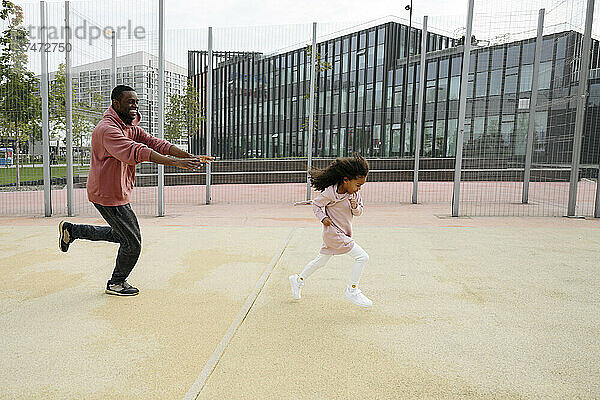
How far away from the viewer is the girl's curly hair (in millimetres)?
3695

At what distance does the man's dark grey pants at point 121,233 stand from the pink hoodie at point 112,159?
97mm

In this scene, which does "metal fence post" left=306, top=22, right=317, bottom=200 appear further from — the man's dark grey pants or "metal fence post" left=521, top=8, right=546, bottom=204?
the man's dark grey pants

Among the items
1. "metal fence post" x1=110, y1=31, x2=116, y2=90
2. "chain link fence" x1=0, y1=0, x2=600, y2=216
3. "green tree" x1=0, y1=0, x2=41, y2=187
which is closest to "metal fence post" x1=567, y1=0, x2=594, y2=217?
"chain link fence" x1=0, y1=0, x2=600, y2=216

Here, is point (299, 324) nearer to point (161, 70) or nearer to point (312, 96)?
point (161, 70)

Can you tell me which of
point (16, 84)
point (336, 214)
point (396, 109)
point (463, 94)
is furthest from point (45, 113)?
point (396, 109)

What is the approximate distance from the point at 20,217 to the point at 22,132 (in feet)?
6.19

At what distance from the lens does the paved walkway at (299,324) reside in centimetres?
255

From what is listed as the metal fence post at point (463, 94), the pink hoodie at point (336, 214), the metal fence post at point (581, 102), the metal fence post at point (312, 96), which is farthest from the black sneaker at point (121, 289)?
the metal fence post at point (581, 102)

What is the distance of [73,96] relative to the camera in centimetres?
955

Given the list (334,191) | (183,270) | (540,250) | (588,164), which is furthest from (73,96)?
(588,164)

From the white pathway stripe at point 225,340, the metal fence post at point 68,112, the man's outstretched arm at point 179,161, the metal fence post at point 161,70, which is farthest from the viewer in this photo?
the metal fence post at point 161,70

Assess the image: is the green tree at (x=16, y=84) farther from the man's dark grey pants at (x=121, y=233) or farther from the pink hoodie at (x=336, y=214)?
the pink hoodie at (x=336, y=214)

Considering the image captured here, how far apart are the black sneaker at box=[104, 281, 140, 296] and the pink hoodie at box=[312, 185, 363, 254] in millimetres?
1824

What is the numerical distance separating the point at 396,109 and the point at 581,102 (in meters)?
6.86
